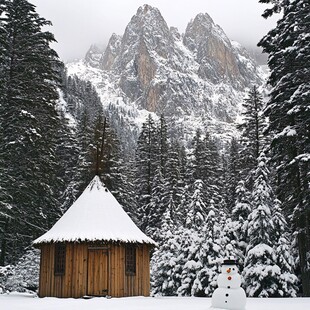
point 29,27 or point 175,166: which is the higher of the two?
point 29,27

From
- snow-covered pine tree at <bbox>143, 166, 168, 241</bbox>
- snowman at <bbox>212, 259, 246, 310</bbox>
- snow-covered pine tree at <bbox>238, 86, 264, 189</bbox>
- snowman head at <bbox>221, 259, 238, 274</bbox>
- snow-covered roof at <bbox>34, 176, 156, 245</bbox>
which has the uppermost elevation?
snow-covered pine tree at <bbox>238, 86, 264, 189</bbox>

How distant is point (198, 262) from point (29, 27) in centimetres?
1637

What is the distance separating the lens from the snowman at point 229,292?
1307 cm

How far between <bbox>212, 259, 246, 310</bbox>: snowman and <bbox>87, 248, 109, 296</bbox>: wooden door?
7434mm

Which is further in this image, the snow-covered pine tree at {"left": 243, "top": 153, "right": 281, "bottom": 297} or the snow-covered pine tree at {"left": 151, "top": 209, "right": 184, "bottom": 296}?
the snow-covered pine tree at {"left": 151, "top": 209, "right": 184, "bottom": 296}

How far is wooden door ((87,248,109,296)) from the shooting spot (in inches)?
770

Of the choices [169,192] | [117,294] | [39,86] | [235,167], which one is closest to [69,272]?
[117,294]

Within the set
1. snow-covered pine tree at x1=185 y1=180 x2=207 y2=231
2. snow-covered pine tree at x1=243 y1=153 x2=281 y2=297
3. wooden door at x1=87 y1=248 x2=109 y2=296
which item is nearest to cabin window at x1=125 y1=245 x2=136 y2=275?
wooden door at x1=87 y1=248 x2=109 y2=296

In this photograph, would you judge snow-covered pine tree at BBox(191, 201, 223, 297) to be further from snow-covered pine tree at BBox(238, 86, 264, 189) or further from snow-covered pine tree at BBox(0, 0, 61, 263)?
snow-covered pine tree at BBox(238, 86, 264, 189)

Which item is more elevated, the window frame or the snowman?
the window frame

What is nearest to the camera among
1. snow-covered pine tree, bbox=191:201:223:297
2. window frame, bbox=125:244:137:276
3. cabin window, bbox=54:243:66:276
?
cabin window, bbox=54:243:66:276

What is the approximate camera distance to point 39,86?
25.6 metres

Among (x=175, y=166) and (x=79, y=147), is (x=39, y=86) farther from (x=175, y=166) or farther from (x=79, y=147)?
(x=175, y=166)

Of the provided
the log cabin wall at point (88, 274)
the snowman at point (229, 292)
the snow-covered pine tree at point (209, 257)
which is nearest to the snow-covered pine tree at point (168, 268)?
the snow-covered pine tree at point (209, 257)
